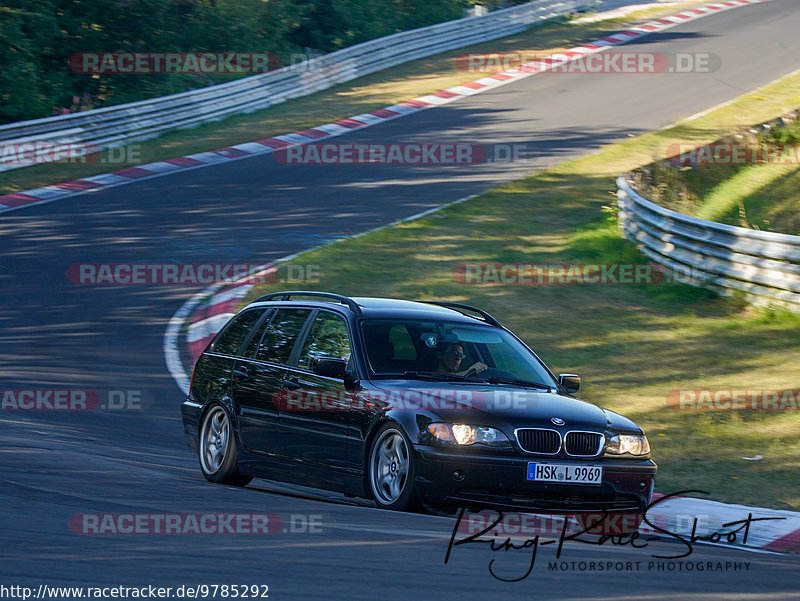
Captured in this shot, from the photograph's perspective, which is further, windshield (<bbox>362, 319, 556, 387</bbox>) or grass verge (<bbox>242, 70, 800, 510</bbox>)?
grass verge (<bbox>242, 70, 800, 510</bbox>)

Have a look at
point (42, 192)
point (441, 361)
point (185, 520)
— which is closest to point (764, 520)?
point (441, 361)

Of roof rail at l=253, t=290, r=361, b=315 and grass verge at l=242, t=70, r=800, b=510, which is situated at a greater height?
roof rail at l=253, t=290, r=361, b=315

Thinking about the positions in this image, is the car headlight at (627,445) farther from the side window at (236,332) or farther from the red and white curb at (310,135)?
the red and white curb at (310,135)

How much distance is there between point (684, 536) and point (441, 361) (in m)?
2.06

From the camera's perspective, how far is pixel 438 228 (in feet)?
66.2

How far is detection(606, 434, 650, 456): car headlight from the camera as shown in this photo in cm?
741

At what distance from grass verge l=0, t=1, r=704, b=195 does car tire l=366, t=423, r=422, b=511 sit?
1720cm

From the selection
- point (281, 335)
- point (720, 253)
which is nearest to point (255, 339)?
point (281, 335)

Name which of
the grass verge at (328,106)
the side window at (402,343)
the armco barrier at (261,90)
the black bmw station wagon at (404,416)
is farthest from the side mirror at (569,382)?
the armco barrier at (261,90)

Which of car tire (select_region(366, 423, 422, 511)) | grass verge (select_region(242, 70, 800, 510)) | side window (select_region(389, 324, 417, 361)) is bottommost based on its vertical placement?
grass verge (select_region(242, 70, 800, 510))

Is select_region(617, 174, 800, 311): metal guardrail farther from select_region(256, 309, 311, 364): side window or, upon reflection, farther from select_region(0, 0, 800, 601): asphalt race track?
select_region(256, 309, 311, 364): side window

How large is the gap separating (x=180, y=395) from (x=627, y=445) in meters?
6.12

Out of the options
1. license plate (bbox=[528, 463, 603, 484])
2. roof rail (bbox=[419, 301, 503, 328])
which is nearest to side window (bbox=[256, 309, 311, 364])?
roof rail (bbox=[419, 301, 503, 328])

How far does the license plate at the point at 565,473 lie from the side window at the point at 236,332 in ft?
10.1
